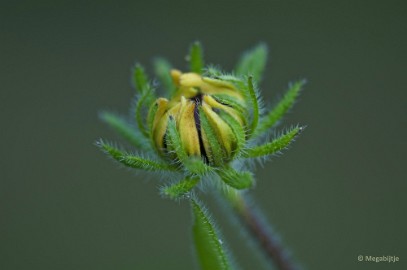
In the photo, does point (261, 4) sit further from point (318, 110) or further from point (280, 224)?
point (280, 224)

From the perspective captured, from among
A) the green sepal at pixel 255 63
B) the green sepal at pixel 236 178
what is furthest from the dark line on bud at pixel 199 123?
the green sepal at pixel 255 63

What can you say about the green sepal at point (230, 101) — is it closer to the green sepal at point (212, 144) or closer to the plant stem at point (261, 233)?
the green sepal at point (212, 144)

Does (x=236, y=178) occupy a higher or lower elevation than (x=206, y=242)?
higher

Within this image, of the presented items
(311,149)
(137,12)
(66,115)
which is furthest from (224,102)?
(137,12)

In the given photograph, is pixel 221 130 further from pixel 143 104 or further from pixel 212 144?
pixel 143 104

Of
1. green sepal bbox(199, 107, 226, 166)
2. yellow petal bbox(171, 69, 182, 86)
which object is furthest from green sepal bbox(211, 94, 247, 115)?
yellow petal bbox(171, 69, 182, 86)

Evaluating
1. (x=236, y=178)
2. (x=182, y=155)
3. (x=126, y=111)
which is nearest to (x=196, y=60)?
(x=182, y=155)
